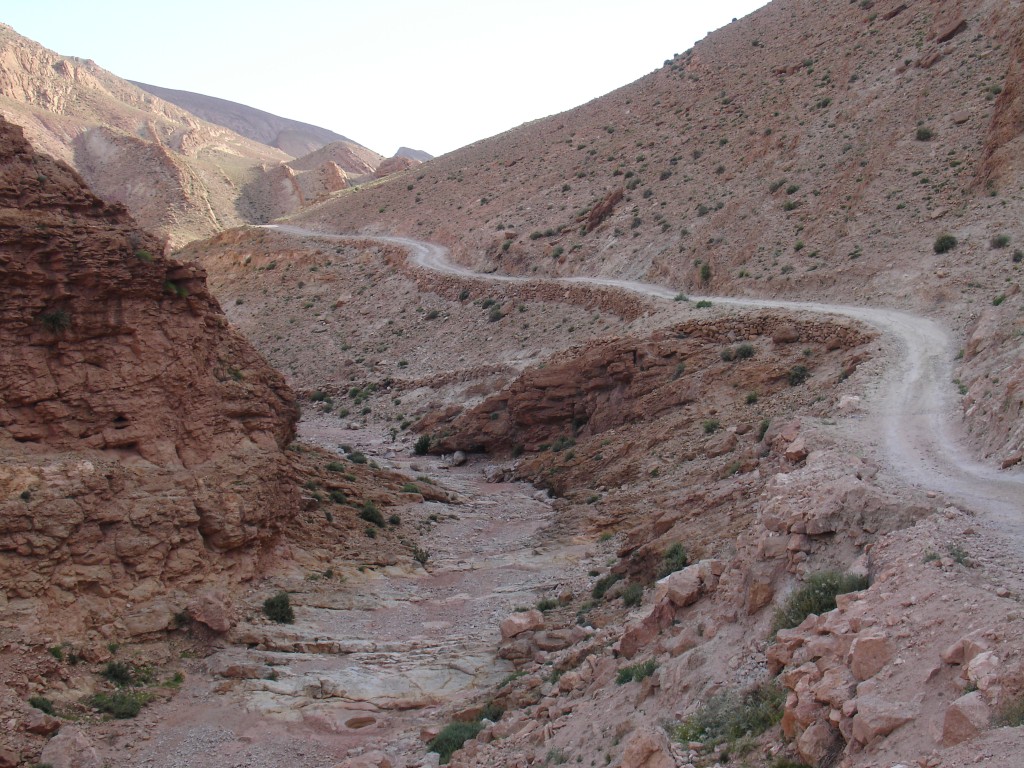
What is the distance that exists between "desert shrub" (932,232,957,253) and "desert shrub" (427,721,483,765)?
20595 millimetres

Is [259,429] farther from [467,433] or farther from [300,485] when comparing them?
[467,433]

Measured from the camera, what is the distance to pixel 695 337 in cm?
2520

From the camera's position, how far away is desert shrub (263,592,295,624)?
14695 mm

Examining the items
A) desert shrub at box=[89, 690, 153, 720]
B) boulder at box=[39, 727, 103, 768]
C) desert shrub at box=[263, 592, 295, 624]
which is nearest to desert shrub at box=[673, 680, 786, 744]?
boulder at box=[39, 727, 103, 768]

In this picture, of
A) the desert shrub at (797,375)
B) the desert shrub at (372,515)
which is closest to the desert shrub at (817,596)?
the desert shrub at (372,515)

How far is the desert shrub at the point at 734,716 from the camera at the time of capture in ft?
21.9

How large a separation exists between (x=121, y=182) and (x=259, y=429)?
74.1 metres

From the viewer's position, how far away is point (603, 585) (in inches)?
568

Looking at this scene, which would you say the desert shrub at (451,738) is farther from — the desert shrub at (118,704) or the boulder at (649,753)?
the desert shrub at (118,704)

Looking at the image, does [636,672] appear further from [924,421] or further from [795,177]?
[795,177]

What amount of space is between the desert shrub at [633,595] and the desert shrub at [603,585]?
101 cm

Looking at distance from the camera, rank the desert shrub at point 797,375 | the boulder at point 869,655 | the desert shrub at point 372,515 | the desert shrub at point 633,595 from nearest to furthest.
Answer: the boulder at point 869,655 → the desert shrub at point 633,595 → the desert shrub at point 372,515 → the desert shrub at point 797,375

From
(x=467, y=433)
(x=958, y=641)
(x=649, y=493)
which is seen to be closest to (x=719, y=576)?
(x=958, y=641)

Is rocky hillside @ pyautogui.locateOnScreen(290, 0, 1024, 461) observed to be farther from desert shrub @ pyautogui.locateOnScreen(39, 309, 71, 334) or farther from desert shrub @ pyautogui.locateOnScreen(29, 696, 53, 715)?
desert shrub @ pyautogui.locateOnScreen(39, 309, 71, 334)
